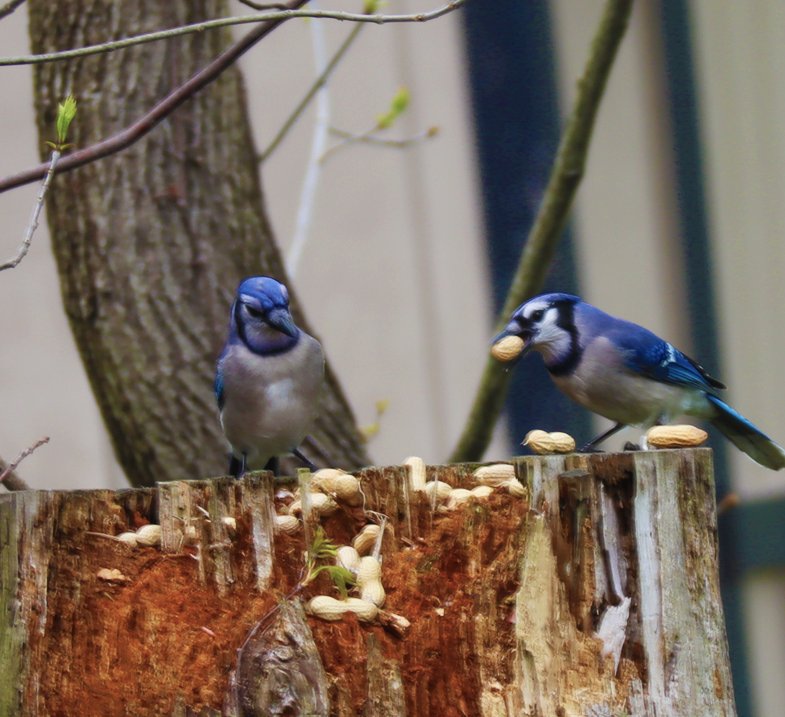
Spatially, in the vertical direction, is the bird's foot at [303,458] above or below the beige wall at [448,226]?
below

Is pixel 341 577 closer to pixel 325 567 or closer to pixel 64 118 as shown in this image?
pixel 325 567

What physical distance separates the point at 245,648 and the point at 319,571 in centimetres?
13

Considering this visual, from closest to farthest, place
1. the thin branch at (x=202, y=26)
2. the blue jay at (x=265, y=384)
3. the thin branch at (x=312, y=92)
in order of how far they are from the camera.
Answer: the thin branch at (x=202, y=26) → the blue jay at (x=265, y=384) → the thin branch at (x=312, y=92)

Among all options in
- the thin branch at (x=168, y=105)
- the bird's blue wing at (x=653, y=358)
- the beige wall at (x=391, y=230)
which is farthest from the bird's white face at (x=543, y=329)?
the beige wall at (x=391, y=230)

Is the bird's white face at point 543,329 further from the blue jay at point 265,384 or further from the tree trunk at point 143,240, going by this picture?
the tree trunk at point 143,240

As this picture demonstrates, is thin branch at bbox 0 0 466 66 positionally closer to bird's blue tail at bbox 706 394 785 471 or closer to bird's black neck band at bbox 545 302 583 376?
bird's black neck band at bbox 545 302 583 376

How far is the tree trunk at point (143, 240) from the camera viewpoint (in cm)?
284

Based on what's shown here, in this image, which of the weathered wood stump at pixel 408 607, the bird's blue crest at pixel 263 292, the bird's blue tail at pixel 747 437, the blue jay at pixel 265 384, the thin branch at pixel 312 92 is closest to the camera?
the weathered wood stump at pixel 408 607

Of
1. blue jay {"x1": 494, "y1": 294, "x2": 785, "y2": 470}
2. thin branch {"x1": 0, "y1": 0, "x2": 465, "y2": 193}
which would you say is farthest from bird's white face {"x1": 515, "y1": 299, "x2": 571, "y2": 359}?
thin branch {"x1": 0, "y1": 0, "x2": 465, "y2": 193}

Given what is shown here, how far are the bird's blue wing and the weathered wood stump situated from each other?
122 centimetres

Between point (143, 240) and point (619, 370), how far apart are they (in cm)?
106

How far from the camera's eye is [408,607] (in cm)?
168

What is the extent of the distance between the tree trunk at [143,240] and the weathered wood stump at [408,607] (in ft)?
3.66

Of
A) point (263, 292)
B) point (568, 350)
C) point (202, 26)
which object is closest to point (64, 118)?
point (202, 26)
